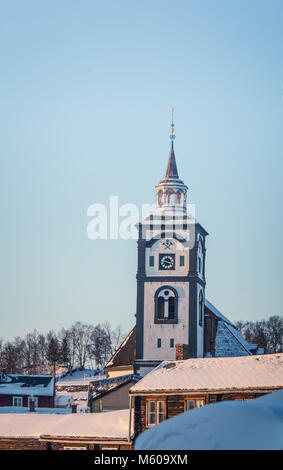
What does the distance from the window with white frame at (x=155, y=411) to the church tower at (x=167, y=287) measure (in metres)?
33.1

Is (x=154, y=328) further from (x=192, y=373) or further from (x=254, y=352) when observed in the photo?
(x=192, y=373)

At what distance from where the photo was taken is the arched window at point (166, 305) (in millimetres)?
84125

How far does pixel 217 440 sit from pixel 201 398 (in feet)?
80.7

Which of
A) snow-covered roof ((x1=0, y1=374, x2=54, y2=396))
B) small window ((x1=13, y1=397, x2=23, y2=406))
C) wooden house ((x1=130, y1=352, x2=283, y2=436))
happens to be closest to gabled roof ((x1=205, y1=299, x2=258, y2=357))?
snow-covered roof ((x1=0, y1=374, x2=54, y2=396))

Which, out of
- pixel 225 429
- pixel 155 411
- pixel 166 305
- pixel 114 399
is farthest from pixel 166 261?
pixel 225 429

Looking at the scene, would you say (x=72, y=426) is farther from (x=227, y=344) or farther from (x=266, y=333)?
(x=266, y=333)

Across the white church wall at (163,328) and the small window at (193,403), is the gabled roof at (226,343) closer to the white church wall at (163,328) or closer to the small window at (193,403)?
the white church wall at (163,328)

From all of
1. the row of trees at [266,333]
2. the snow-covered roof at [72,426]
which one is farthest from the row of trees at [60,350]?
the snow-covered roof at [72,426]

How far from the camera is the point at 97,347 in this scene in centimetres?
16462

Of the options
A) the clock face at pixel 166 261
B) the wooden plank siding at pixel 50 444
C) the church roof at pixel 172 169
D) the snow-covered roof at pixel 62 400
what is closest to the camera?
the wooden plank siding at pixel 50 444

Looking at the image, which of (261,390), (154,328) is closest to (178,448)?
(261,390)

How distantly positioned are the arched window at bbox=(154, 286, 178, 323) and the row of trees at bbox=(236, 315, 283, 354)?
212 ft

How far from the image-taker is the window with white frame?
49.1m
